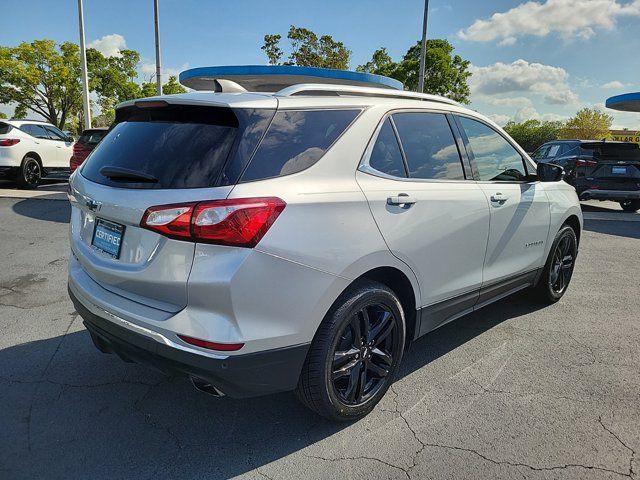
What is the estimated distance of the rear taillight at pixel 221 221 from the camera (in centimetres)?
206

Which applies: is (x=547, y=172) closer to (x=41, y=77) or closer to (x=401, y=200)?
(x=401, y=200)

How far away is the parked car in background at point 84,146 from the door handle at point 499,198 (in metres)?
7.88

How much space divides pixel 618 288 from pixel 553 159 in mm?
7595

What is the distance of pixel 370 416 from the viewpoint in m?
2.80

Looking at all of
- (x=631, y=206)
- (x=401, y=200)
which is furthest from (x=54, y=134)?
(x=631, y=206)

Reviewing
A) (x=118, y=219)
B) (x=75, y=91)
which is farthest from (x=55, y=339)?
(x=75, y=91)

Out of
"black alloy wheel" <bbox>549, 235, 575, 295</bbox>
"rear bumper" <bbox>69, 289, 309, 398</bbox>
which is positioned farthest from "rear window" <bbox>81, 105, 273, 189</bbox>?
"black alloy wheel" <bbox>549, 235, 575, 295</bbox>

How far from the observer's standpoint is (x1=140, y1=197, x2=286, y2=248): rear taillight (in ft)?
6.77

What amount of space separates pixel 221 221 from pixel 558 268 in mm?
3758

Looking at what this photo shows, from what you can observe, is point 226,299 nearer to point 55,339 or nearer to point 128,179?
point 128,179

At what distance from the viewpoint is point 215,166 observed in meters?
2.18

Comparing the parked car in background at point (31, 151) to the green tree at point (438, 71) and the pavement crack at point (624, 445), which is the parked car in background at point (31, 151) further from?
the green tree at point (438, 71)

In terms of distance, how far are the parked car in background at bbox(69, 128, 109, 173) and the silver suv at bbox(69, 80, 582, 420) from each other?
286 inches

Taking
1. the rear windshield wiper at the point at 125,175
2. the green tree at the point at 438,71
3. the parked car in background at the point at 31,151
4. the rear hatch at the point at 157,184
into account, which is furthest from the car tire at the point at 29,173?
the green tree at the point at 438,71
